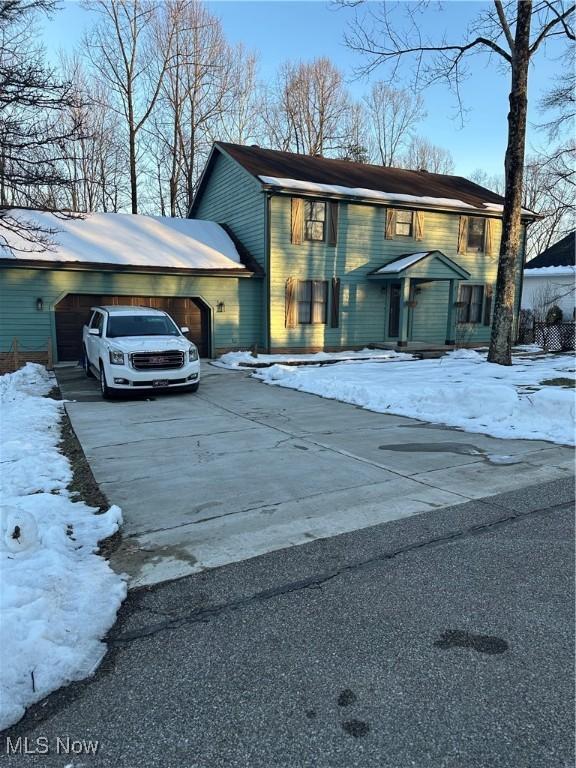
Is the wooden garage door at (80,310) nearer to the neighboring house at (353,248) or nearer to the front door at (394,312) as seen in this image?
the neighboring house at (353,248)

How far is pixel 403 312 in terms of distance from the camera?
61.3ft

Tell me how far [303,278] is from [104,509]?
48.8ft

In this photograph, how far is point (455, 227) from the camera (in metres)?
21.0

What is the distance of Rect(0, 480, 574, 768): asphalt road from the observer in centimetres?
199

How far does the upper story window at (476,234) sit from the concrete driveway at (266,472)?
15333 mm

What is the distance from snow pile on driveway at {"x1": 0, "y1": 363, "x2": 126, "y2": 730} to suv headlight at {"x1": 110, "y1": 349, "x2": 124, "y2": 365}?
4519 mm

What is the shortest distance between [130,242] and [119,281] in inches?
82.1

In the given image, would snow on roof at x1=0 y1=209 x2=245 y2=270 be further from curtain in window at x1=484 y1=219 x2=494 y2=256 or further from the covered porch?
curtain in window at x1=484 y1=219 x2=494 y2=256

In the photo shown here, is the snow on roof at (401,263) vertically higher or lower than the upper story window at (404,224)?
lower

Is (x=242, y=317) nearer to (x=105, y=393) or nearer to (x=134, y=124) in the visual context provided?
(x=105, y=393)

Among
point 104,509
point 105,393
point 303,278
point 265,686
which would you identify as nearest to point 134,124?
point 303,278

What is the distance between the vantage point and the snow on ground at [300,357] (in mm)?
15975

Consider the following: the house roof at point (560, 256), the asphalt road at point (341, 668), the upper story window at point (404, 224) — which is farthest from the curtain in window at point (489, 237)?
the asphalt road at point (341, 668)

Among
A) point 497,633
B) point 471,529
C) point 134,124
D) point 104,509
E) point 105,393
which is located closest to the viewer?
point 497,633
